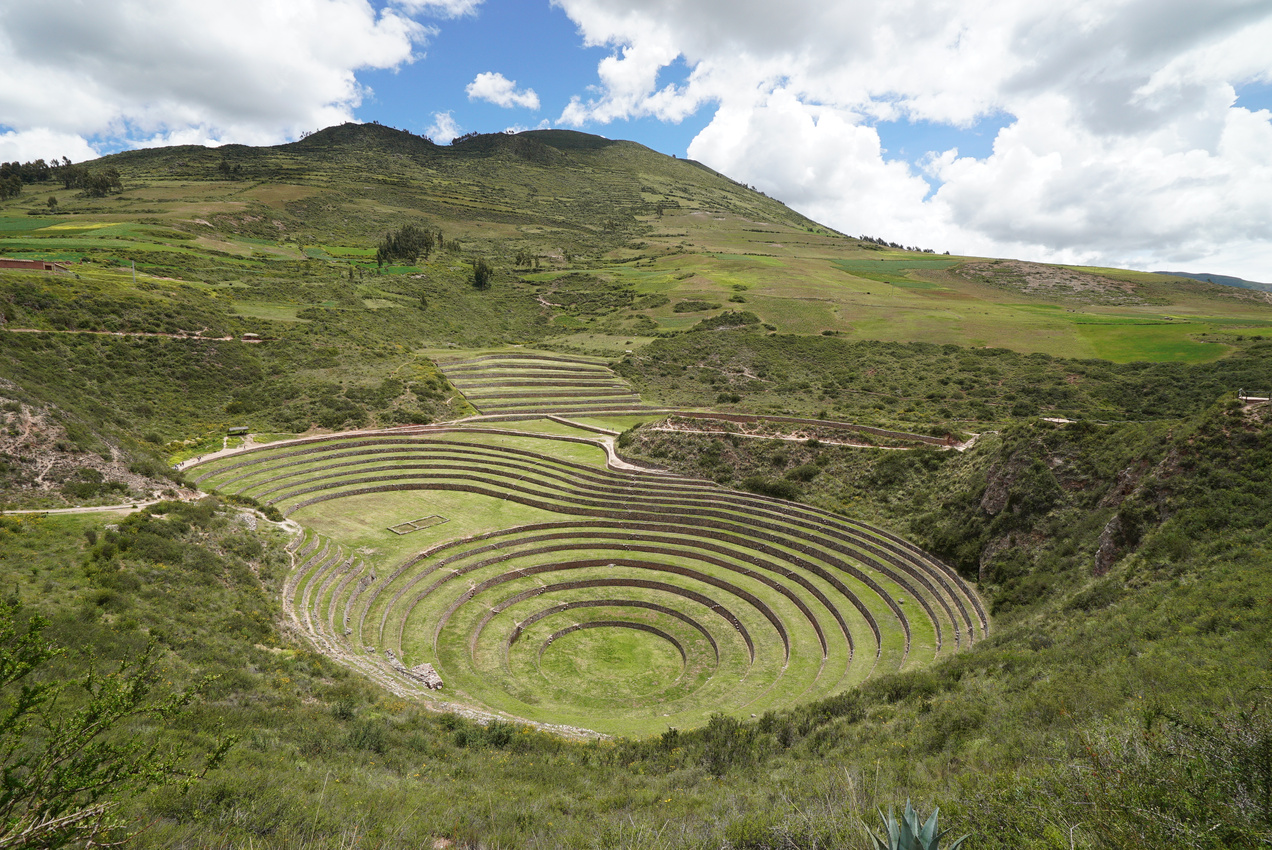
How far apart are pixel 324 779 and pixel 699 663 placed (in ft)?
42.4

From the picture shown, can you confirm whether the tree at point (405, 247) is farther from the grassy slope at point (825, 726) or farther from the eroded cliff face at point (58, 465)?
the grassy slope at point (825, 726)

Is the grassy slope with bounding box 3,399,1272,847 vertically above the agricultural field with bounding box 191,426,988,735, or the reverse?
the grassy slope with bounding box 3,399,1272,847

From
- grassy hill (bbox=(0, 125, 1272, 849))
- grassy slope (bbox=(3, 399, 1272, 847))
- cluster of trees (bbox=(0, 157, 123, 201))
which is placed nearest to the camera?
grassy slope (bbox=(3, 399, 1272, 847))

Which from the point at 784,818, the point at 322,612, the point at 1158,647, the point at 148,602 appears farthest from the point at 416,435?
the point at 1158,647

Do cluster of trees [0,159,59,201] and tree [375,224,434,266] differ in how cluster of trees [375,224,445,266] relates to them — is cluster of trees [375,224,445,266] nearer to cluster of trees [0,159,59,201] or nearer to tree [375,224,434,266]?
tree [375,224,434,266]

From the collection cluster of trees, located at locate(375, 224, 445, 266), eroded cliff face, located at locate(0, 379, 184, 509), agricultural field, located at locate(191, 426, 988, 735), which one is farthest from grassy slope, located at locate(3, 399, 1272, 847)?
cluster of trees, located at locate(375, 224, 445, 266)

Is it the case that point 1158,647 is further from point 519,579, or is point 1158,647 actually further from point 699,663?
point 519,579

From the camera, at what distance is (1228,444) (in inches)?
587

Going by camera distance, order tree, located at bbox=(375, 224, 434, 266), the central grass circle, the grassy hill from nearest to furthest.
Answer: the grassy hill
the central grass circle
tree, located at bbox=(375, 224, 434, 266)

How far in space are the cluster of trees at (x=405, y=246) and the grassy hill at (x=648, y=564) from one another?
2144 cm

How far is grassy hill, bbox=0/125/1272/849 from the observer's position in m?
7.47

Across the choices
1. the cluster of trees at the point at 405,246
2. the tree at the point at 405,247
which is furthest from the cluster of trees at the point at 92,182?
the tree at the point at 405,247

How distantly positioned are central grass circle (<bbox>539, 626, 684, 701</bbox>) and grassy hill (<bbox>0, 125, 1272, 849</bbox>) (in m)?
0.14

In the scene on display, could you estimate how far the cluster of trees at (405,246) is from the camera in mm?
77000
